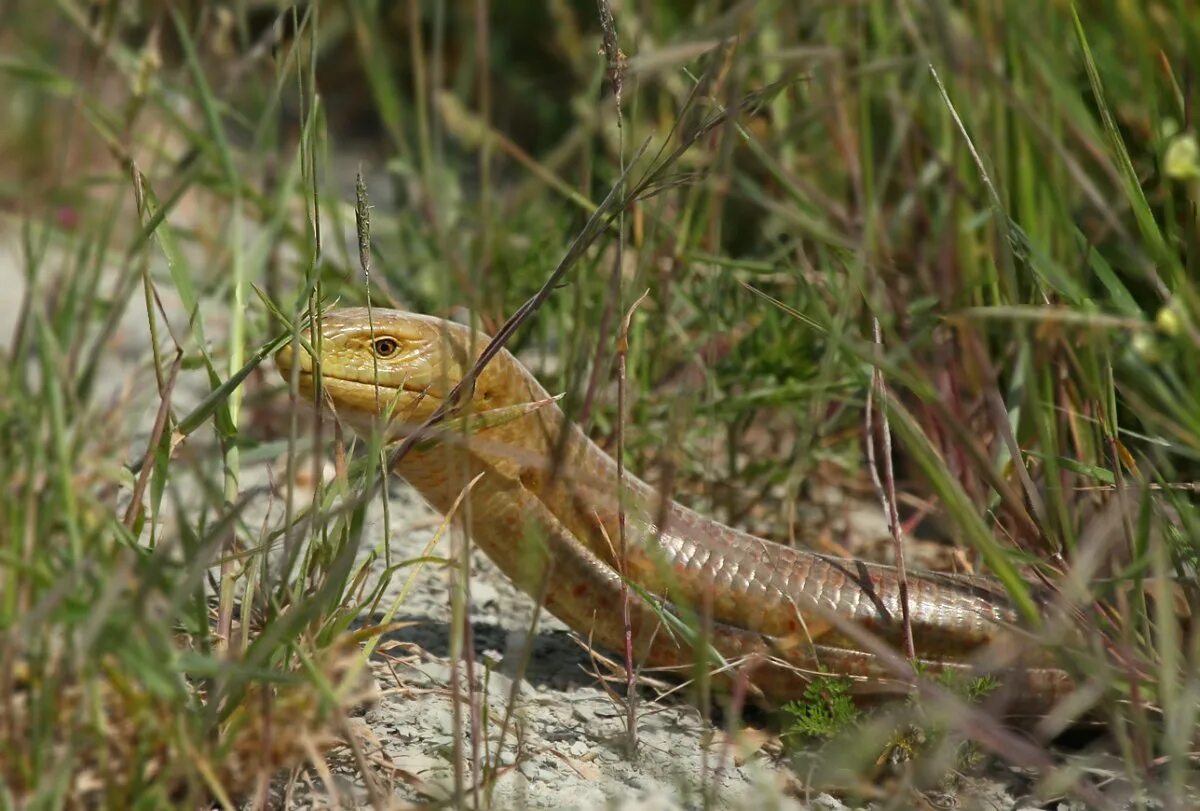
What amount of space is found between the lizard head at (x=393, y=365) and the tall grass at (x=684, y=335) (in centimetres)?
12

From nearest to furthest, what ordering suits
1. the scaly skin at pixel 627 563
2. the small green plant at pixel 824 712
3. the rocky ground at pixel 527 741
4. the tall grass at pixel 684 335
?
the tall grass at pixel 684 335, the rocky ground at pixel 527 741, the small green plant at pixel 824 712, the scaly skin at pixel 627 563

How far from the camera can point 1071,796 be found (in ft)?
6.17

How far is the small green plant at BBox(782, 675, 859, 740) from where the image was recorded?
6.09 ft

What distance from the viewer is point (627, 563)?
7.34ft

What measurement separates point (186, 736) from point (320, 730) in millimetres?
190

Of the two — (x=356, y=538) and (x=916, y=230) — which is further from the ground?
(x=916, y=230)

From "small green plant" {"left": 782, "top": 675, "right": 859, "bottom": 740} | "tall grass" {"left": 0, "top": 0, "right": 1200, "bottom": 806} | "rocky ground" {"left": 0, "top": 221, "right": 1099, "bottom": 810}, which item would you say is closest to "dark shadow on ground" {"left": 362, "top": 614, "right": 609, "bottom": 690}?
"rocky ground" {"left": 0, "top": 221, "right": 1099, "bottom": 810}

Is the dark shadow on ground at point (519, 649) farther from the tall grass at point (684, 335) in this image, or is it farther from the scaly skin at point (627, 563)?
the tall grass at point (684, 335)

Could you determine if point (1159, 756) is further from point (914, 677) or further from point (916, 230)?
point (916, 230)

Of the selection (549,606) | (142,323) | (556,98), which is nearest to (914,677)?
(549,606)

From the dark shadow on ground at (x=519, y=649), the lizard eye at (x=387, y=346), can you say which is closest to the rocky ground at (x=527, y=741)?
the dark shadow on ground at (x=519, y=649)

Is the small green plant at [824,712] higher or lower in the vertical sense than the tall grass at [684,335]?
lower

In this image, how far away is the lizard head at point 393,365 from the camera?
2146 mm

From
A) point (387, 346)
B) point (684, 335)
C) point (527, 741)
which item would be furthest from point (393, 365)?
point (684, 335)
